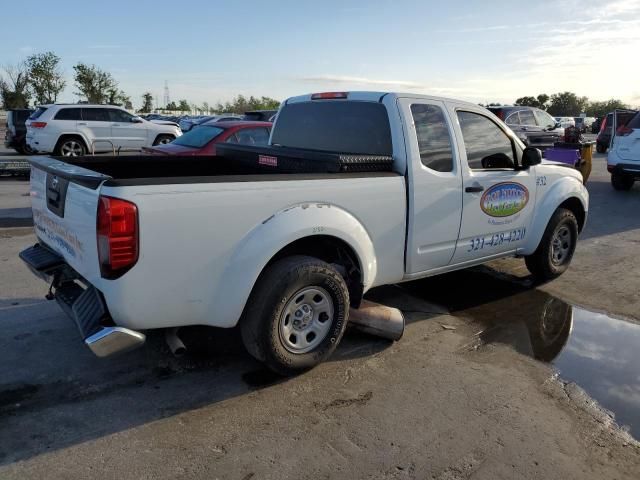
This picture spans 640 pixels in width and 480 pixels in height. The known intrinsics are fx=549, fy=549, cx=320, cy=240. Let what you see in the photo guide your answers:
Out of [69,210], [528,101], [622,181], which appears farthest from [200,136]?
[528,101]

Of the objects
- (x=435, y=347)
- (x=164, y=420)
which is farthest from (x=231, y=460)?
(x=435, y=347)

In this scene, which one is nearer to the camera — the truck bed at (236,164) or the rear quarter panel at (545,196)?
the truck bed at (236,164)

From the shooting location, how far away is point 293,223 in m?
3.52

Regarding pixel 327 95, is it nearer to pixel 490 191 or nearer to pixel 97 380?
pixel 490 191

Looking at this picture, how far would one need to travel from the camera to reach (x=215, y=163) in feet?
17.6

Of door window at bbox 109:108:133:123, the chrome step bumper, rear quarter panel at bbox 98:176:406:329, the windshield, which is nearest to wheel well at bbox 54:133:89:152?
door window at bbox 109:108:133:123

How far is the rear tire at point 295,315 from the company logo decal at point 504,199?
1809 mm

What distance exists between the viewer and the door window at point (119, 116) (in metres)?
17.4

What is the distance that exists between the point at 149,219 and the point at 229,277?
610 mm

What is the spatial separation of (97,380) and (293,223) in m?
1.68

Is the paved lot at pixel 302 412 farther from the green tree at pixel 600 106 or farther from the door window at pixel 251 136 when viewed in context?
the green tree at pixel 600 106

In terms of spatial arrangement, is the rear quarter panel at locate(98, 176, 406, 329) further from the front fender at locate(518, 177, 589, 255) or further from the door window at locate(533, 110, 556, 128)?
the door window at locate(533, 110, 556, 128)

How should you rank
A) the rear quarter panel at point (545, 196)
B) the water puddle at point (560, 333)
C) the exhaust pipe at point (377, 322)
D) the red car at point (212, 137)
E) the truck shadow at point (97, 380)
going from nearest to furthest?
the truck shadow at point (97, 380) < the water puddle at point (560, 333) < the exhaust pipe at point (377, 322) < the rear quarter panel at point (545, 196) < the red car at point (212, 137)

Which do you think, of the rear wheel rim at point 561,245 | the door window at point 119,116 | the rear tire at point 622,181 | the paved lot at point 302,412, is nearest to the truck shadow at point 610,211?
the rear tire at point 622,181
